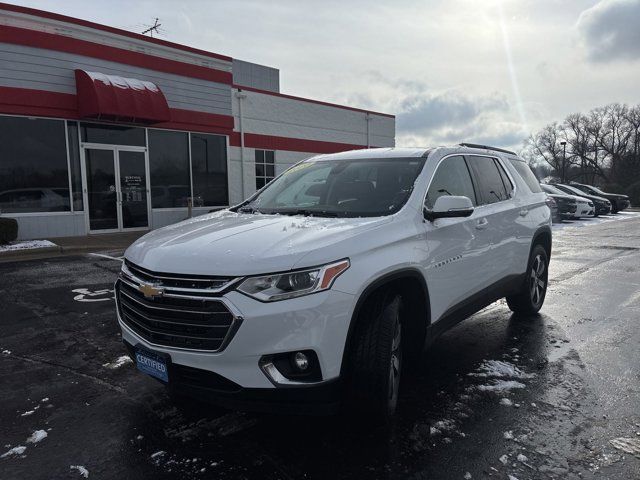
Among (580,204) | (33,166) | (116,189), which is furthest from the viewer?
(580,204)

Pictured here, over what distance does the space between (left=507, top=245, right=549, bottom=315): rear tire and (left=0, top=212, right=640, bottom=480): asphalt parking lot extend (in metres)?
0.28

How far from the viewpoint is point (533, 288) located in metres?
5.92

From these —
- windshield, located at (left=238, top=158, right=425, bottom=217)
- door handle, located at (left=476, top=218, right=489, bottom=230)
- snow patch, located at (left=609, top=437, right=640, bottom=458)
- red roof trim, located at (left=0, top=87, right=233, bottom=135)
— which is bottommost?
snow patch, located at (left=609, top=437, right=640, bottom=458)

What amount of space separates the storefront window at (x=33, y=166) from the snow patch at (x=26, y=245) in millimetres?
1308

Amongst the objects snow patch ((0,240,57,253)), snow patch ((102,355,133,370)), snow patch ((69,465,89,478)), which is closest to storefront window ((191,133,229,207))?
snow patch ((0,240,57,253))

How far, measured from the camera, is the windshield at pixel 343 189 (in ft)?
12.3

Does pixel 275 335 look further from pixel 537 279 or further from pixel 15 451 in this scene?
pixel 537 279

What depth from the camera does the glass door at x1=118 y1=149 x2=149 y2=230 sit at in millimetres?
14352

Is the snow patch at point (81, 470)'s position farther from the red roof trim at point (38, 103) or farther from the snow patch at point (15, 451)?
the red roof trim at point (38, 103)

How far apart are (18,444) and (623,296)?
7230 millimetres

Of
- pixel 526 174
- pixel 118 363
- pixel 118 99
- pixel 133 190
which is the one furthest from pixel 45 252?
pixel 526 174

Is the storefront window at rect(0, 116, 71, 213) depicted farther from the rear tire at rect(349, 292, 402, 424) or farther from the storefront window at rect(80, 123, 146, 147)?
the rear tire at rect(349, 292, 402, 424)

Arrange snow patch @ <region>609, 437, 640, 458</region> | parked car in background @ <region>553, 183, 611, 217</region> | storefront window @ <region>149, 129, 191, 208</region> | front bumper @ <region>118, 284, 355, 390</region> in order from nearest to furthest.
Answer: front bumper @ <region>118, 284, 355, 390</region> → snow patch @ <region>609, 437, 640, 458</region> → storefront window @ <region>149, 129, 191, 208</region> → parked car in background @ <region>553, 183, 611, 217</region>

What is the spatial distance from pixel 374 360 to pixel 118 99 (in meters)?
12.1
